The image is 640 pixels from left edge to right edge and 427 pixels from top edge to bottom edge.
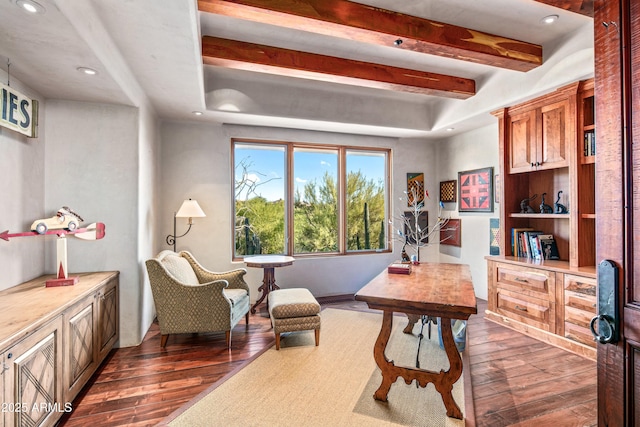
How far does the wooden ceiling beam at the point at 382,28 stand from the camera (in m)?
2.29

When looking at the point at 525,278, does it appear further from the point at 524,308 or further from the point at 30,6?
the point at 30,6

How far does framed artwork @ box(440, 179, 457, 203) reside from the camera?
209 inches

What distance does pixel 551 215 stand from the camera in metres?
3.51

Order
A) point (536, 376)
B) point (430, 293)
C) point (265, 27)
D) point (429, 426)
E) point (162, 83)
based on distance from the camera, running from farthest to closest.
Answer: point (162, 83) → point (265, 27) → point (536, 376) → point (430, 293) → point (429, 426)

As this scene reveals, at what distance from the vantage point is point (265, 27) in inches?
114

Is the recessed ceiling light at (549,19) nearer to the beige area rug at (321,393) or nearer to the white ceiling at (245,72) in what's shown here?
the white ceiling at (245,72)

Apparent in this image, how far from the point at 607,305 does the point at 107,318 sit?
11.3 feet

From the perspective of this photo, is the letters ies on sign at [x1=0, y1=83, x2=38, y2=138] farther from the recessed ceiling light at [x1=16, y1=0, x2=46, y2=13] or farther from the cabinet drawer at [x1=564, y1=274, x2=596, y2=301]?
the cabinet drawer at [x1=564, y1=274, x2=596, y2=301]

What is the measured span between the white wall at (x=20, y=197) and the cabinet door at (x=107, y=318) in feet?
1.96

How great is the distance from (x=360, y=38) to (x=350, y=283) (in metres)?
3.55

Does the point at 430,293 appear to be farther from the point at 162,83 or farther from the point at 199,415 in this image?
the point at 162,83

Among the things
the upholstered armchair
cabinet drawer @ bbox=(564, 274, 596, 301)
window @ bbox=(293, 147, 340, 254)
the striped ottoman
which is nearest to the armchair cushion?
the upholstered armchair

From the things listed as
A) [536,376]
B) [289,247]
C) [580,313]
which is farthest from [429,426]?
[289,247]

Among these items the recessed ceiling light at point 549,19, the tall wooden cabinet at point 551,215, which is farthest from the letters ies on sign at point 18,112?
the tall wooden cabinet at point 551,215
